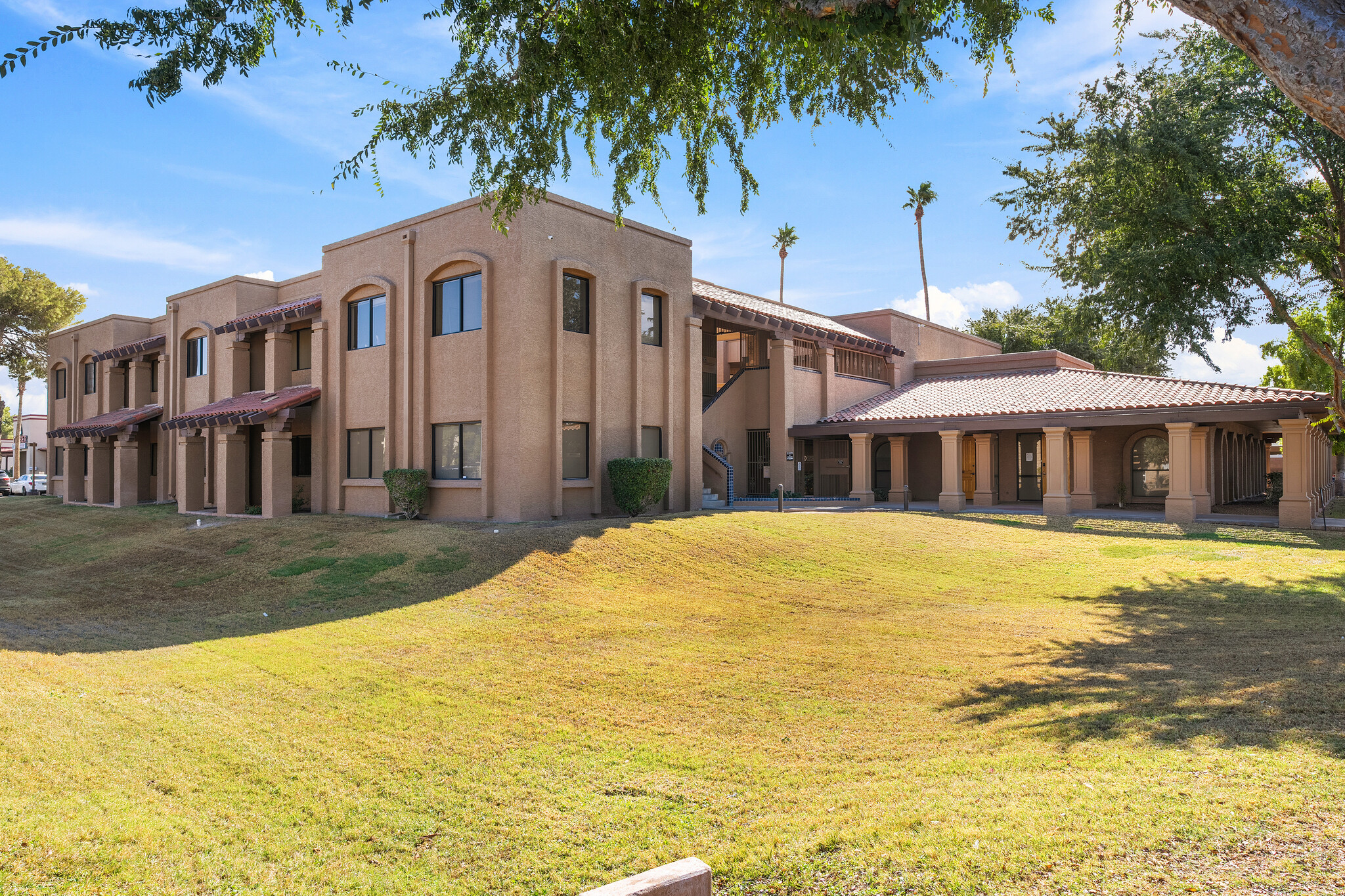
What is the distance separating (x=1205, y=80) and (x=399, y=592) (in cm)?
1891

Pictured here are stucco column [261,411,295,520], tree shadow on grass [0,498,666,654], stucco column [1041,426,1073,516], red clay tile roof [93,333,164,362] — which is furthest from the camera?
red clay tile roof [93,333,164,362]

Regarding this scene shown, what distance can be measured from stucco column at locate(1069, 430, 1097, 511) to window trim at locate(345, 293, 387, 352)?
71.7 ft

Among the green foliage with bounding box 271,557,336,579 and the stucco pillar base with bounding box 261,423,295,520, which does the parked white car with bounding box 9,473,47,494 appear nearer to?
the stucco pillar base with bounding box 261,423,295,520

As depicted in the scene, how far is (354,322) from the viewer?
23.4m

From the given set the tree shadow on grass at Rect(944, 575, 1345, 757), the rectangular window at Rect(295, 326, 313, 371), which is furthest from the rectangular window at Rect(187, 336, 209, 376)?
the tree shadow on grass at Rect(944, 575, 1345, 757)

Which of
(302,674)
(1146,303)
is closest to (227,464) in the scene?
(302,674)

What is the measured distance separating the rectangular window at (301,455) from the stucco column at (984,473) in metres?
22.2

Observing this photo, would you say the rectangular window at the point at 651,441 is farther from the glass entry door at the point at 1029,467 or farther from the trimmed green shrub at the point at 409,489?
the glass entry door at the point at 1029,467

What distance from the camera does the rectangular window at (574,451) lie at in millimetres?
20422

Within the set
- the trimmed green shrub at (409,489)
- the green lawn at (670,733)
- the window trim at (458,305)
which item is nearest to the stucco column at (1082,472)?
the green lawn at (670,733)

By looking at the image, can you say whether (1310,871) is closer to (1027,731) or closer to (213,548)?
(1027,731)

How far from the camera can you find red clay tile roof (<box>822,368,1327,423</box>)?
78.4ft

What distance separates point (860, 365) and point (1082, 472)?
10.4 m

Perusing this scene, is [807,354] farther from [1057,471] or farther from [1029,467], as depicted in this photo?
[1057,471]
